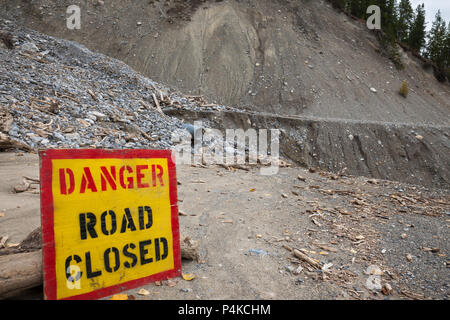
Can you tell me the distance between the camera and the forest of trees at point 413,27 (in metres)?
34.8

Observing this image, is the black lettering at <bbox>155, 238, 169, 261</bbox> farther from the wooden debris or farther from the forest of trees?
the forest of trees

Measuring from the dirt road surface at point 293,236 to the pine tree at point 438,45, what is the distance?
35732mm

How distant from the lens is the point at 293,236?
4.18m

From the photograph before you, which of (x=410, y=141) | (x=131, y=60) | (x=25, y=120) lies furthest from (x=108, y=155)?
(x=131, y=60)

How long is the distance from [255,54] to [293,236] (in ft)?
76.3

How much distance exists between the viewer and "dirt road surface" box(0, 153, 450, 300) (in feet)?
9.45

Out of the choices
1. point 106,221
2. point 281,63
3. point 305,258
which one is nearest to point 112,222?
point 106,221

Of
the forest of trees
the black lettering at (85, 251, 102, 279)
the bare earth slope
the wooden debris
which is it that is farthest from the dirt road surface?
the forest of trees

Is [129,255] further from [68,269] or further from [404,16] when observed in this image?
[404,16]

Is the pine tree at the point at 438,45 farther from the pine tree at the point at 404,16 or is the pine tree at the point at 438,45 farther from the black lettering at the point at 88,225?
the black lettering at the point at 88,225

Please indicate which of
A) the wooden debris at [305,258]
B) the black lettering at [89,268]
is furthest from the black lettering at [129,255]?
the wooden debris at [305,258]

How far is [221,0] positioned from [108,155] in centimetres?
2989

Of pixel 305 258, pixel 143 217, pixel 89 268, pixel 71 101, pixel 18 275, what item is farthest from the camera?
pixel 71 101

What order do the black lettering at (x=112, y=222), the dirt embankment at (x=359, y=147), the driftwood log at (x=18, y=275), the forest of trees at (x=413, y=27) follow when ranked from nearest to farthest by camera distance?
1. the driftwood log at (x=18, y=275)
2. the black lettering at (x=112, y=222)
3. the dirt embankment at (x=359, y=147)
4. the forest of trees at (x=413, y=27)
